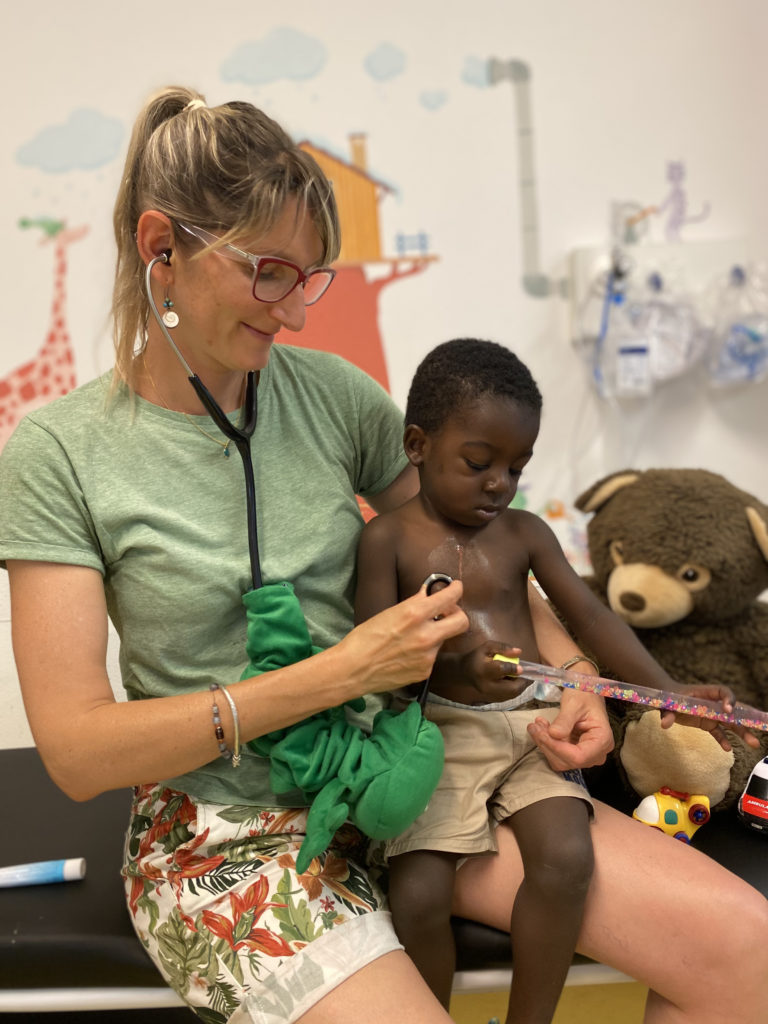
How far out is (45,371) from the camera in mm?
2607

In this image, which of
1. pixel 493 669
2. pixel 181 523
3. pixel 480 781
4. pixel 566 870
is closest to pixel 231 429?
pixel 181 523

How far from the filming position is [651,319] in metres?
2.60

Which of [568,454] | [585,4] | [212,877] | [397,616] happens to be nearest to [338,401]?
[397,616]

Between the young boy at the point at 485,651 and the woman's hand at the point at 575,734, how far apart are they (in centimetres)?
5

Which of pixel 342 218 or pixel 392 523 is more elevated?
pixel 342 218

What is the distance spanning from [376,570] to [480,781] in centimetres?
34

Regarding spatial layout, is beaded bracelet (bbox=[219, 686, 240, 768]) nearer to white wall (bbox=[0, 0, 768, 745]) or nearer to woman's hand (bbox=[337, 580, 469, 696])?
woman's hand (bbox=[337, 580, 469, 696])

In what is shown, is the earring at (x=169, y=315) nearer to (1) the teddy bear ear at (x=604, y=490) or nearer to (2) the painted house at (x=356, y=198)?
(1) the teddy bear ear at (x=604, y=490)

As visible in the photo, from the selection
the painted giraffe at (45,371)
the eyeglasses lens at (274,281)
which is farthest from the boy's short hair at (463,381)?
the painted giraffe at (45,371)

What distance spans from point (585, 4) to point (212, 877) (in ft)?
7.93

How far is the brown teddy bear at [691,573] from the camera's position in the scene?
6.06 feet

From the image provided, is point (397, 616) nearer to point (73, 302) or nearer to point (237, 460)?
point (237, 460)

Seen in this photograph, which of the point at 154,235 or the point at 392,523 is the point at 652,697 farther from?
the point at 154,235

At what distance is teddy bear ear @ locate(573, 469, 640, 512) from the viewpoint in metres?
2.01
